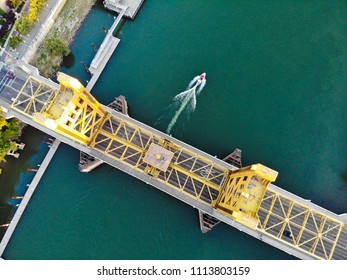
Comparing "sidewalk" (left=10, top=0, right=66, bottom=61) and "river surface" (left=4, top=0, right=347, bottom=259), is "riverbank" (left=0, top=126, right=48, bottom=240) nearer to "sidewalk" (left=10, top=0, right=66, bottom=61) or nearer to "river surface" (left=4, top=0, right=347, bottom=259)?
"river surface" (left=4, top=0, right=347, bottom=259)

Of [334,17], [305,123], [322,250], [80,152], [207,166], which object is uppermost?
[334,17]

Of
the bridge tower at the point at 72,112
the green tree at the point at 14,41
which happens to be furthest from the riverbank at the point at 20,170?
the green tree at the point at 14,41

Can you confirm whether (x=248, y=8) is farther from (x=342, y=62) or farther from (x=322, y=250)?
(x=322, y=250)

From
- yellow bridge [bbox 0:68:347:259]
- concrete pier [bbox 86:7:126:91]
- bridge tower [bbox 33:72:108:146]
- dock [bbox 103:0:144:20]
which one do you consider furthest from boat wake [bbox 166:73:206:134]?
dock [bbox 103:0:144:20]

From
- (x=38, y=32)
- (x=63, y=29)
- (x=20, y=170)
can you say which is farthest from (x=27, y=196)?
(x=63, y=29)

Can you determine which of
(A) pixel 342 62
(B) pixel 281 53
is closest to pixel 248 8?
(B) pixel 281 53

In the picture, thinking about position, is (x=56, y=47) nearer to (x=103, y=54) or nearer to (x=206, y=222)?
(x=103, y=54)
